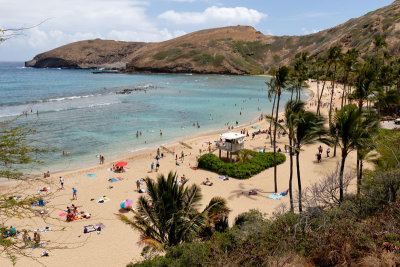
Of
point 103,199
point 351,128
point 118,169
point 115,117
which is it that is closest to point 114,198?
point 103,199

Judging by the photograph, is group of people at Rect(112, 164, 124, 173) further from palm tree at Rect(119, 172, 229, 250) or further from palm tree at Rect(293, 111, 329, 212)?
palm tree at Rect(293, 111, 329, 212)

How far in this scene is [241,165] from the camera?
82.2ft

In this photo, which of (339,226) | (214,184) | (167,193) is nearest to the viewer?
(339,226)

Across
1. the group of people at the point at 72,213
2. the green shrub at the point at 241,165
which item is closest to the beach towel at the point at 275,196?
the green shrub at the point at 241,165

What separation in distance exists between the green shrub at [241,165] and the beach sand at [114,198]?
585 millimetres

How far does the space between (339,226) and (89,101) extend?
6769cm

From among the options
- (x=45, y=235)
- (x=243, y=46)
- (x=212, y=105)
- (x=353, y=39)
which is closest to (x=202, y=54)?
(x=243, y=46)

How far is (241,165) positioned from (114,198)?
11.3m

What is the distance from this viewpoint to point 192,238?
10.5 m

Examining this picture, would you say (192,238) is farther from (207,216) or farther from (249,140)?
(249,140)

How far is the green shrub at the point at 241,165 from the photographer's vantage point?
2420cm

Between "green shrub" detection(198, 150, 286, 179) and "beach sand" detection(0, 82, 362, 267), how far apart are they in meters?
0.58

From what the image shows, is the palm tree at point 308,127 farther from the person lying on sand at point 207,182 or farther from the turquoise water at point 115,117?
the turquoise water at point 115,117

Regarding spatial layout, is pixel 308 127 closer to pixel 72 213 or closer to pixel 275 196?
pixel 275 196
